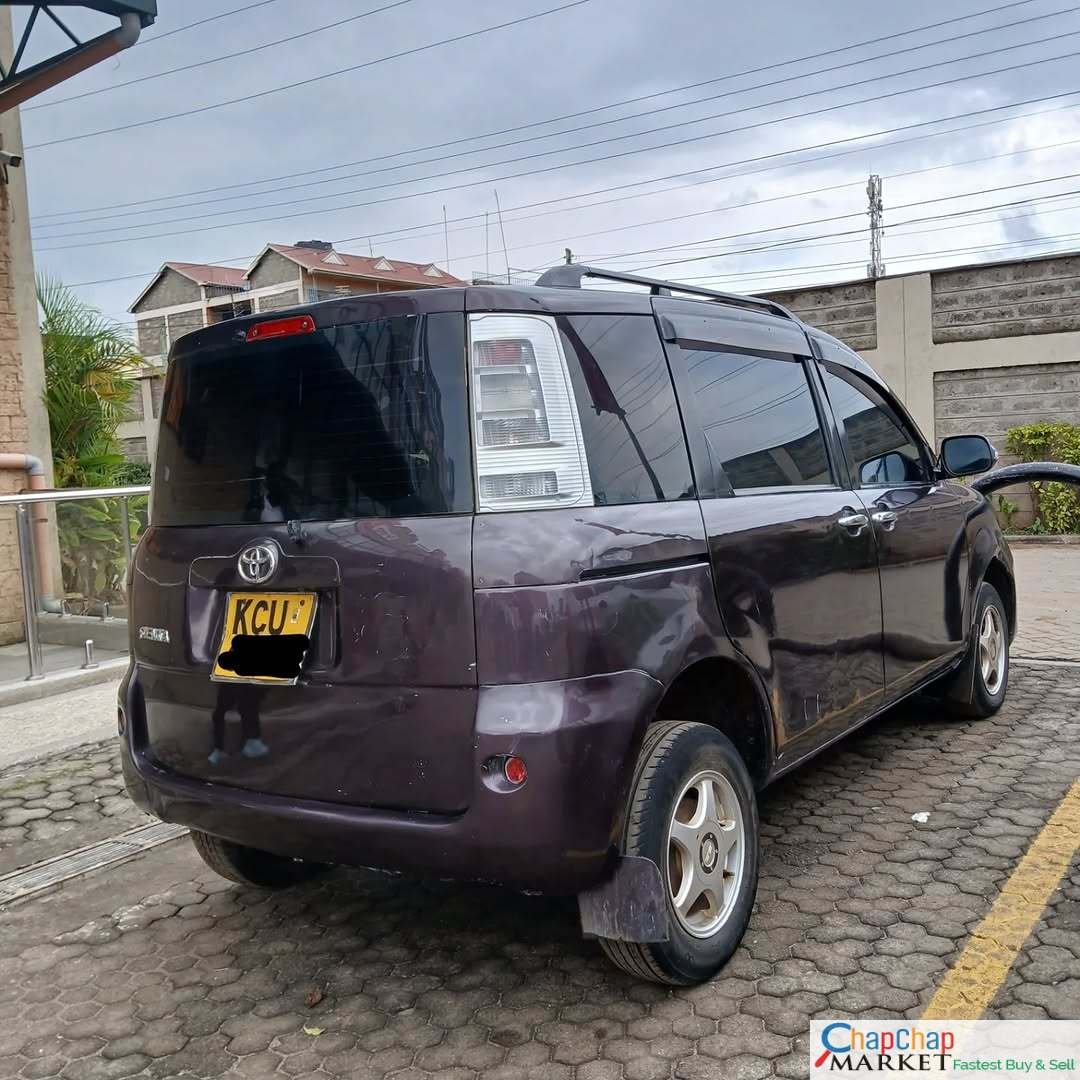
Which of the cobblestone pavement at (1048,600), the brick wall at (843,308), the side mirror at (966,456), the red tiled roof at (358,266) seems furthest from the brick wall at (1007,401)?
the red tiled roof at (358,266)

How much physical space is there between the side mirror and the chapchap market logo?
2825mm

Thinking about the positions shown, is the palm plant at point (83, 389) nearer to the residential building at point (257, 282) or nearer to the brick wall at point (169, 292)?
the residential building at point (257, 282)

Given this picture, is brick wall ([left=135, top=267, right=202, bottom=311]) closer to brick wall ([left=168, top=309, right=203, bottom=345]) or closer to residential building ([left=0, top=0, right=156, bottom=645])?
brick wall ([left=168, top=309, right=203, bottom=345])

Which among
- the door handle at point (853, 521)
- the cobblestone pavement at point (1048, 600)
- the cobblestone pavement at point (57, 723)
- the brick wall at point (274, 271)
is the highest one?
the brick wall at point (274, 271)

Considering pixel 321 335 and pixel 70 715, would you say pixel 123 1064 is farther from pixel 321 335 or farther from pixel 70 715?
pixel 70 715

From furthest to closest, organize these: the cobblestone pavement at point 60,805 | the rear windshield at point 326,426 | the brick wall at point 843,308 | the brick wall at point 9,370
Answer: the brick wall at point 843,308
the brick wall at point 9,370
the cobblestone pavement at point 60,805
the rear windshield at point 326,426

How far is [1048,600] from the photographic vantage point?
9.43 m

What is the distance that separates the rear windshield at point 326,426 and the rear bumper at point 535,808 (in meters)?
0.54

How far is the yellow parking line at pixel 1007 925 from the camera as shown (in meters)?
2.73

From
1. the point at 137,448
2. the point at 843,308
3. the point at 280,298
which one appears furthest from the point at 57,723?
the point at 280,298

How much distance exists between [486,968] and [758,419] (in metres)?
1.92

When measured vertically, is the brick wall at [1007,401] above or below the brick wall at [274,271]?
below

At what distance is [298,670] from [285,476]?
1.76 feet

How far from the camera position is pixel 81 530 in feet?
23.7
